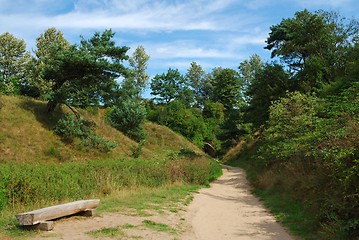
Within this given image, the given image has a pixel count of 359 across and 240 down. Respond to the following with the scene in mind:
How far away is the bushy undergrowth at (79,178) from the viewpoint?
32.1 ft

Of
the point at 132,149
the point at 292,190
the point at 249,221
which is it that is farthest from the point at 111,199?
the point at 132,149

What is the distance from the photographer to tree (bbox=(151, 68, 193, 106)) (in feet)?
200

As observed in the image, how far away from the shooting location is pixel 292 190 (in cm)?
1300

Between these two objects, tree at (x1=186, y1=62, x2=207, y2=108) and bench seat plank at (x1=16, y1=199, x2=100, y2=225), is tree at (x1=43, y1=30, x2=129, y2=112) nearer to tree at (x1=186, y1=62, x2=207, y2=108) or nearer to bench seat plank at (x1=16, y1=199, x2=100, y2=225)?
bench seat plank at (x1=16, y1=199, x2=100, y2=225)

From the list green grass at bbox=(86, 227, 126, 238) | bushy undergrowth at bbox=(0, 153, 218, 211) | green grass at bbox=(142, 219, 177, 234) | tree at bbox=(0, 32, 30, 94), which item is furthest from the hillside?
tree at bbox=(0, 32, 30, 94)

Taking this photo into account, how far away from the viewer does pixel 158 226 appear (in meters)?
8.32

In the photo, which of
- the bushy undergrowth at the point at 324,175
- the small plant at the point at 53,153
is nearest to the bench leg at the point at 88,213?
the bushy undergrowth at the point at 324,175

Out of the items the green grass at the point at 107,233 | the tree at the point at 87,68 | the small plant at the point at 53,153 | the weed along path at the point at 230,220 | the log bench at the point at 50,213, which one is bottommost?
the weed along path at the point at 230,220

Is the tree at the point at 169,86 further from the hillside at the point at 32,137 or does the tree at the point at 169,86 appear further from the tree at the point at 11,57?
the hillside at the point at 32,137

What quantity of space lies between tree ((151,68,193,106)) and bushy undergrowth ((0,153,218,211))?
41.9 m

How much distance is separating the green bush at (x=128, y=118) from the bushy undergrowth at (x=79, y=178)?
16.8 meters

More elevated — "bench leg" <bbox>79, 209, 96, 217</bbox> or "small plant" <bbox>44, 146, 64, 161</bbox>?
"small plant" <bbox>44, 146, 64, 161</bbox>

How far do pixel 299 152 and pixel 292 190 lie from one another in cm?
148

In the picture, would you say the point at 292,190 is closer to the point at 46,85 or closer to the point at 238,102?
the point at 46,85
